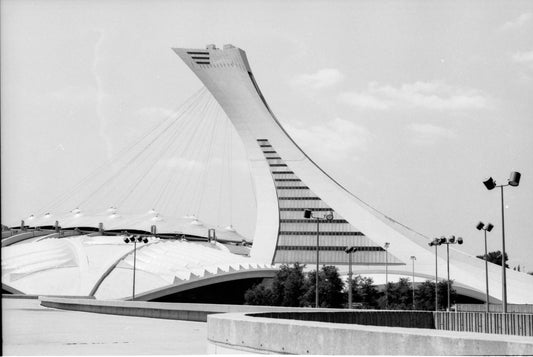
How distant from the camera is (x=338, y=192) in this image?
286 ft

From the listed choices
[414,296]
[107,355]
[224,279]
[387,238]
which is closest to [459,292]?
[414,296]

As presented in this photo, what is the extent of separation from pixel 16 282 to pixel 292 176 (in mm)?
34187

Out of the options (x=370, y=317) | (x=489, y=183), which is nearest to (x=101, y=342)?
(x=370, y=317)

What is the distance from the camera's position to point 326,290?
6084 cm

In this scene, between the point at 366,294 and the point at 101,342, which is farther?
the point at 366,294

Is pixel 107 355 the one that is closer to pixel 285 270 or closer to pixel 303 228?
pixel 285 270

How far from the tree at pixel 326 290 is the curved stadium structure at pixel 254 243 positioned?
9.10 meters

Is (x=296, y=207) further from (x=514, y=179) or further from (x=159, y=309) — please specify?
(x=514, y=179)

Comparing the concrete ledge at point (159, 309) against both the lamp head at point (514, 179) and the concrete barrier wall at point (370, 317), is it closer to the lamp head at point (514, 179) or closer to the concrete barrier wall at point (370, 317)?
the concrete barrier wall at point (370, 317)

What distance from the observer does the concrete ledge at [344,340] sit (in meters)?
9.92

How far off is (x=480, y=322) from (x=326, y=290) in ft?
114

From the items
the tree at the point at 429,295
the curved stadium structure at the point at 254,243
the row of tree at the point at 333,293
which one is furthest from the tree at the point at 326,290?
the curved stadium structure at the point at 254,243

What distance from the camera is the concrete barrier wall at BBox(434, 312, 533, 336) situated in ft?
83.9

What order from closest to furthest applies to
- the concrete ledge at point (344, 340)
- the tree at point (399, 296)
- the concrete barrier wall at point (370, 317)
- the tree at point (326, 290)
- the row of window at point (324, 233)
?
the concrete ledge at point (344, 340)
the concrete barrier wall at point (370, 317)
the tree at point (326, 290)
the tree at point (399, 296)
the row of window at point (324, 233)
